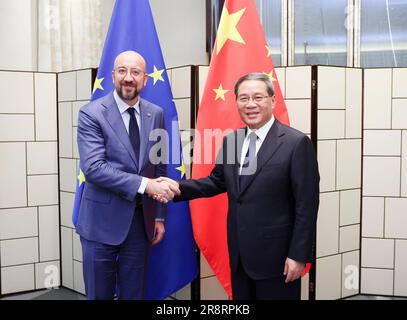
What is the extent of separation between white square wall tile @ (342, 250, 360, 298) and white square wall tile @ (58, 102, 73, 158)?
202cm

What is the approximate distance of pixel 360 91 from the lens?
3.17 meters

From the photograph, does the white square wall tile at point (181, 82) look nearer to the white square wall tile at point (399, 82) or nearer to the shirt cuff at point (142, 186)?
the shirt cuff at point (142, 186)

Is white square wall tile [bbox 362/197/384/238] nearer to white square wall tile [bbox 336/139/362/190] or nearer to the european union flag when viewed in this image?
white square wall tile [bbox 336/139/362/190]

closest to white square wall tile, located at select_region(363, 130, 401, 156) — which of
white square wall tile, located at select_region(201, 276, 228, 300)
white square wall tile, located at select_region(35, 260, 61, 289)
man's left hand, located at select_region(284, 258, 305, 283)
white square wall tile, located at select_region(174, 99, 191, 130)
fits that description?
white square wall tile, located at select_region(174, 99, 191, 130)

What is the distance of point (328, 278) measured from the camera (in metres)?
3.09

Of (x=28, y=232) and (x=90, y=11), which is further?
(x=90, y=11)

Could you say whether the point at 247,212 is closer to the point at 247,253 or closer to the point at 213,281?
the point at 247,253

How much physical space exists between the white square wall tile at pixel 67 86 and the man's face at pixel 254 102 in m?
1.67

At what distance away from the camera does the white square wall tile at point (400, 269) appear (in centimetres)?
321

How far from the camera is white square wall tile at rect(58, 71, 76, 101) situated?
10.7 feet

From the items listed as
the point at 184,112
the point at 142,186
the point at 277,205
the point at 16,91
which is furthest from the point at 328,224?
the point at 16,91

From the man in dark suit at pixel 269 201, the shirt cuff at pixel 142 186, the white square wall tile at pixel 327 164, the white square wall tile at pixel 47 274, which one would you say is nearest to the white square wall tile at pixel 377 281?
the white square wall tile at pixel 327 164
